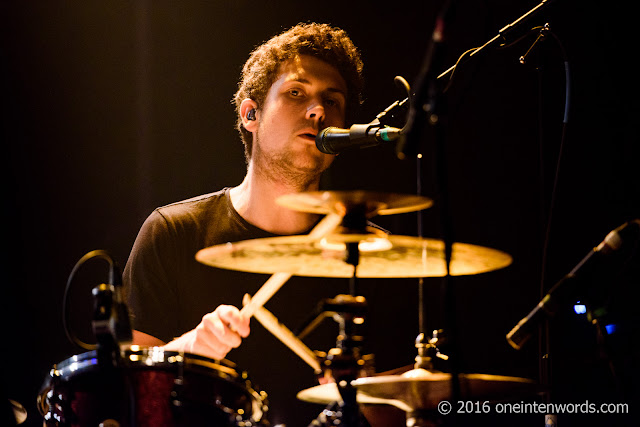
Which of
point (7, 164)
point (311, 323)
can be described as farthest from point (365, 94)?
point (311, 323)

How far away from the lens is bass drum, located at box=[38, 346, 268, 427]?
162cm

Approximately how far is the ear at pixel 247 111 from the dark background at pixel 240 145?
0.21m

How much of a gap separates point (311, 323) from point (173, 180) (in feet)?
6.11

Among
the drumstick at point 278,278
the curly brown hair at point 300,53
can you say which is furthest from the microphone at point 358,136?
the curly brown hair at point 300,53

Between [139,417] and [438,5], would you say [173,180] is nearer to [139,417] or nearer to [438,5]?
[438,5]

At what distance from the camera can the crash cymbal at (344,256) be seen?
154 cm

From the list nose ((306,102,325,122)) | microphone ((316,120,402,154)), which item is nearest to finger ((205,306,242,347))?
microphone ((316,120,402,154))

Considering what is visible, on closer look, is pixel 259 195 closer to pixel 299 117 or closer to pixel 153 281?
pixel 299 117

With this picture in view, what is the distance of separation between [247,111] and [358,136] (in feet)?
4.18

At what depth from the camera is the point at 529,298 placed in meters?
2.90

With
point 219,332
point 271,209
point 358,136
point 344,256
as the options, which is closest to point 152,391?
point 219,332

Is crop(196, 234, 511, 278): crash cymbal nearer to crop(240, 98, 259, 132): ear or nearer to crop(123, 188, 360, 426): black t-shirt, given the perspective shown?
crop(123, 188, 360, 426): black t-shirt

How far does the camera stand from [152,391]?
1641mm

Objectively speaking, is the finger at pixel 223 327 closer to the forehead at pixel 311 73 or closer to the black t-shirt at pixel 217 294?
the black t-shirt at pixel 217 294
